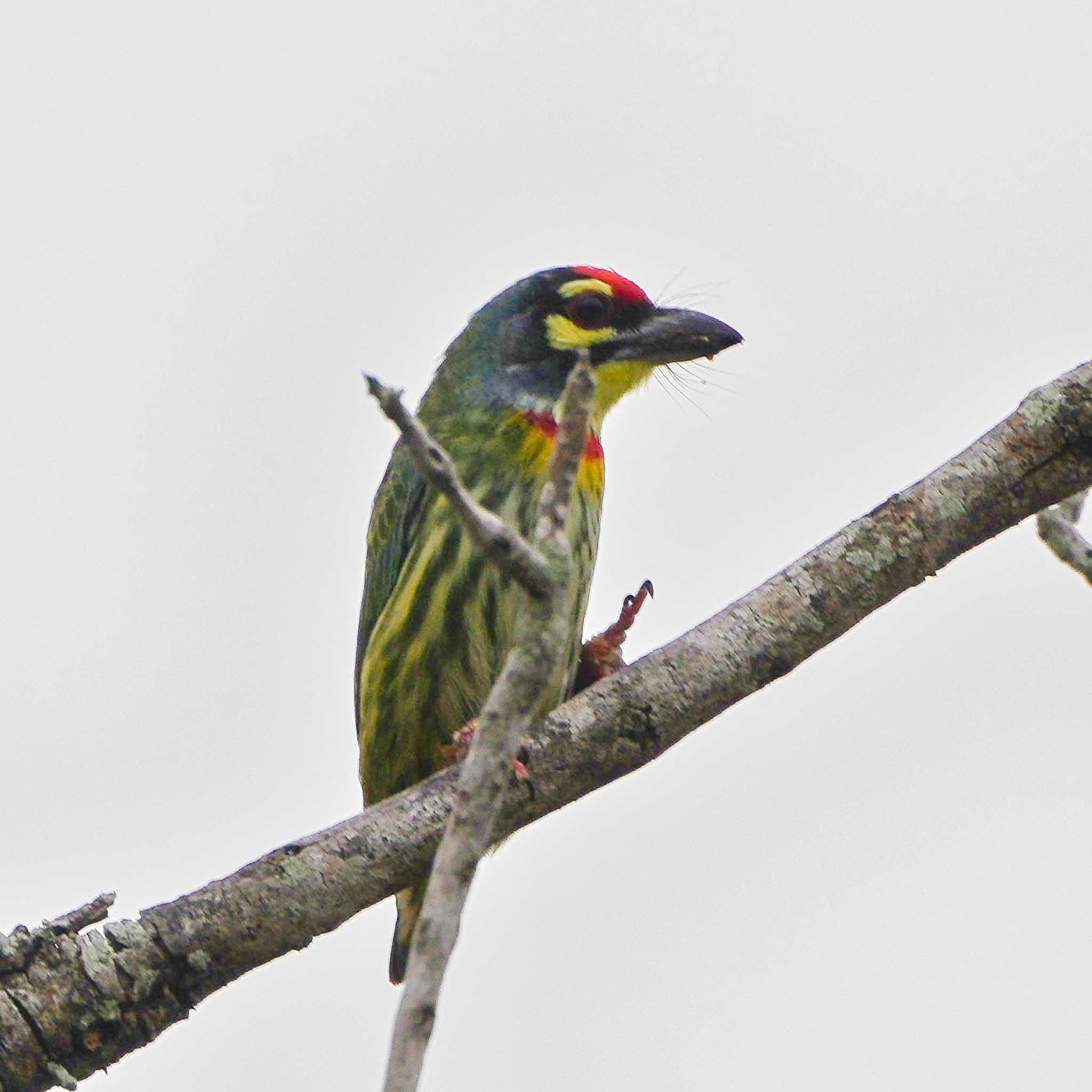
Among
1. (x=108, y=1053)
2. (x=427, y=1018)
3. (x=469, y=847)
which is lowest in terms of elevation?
(x=427, y=1018)

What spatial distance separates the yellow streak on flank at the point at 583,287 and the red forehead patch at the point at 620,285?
0.01m

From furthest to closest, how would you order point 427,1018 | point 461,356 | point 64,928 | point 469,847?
point 461,356 → point 64,928 → point 469,847 → point 427,1018

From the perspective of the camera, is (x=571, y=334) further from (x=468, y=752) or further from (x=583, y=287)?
(x=468, y=752)

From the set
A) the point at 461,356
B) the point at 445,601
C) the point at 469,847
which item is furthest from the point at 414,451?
the point at 461,356

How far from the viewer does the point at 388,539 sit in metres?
5.57

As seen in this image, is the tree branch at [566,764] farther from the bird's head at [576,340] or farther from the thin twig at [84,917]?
the bird's head at [576,340]

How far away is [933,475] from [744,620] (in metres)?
0.57

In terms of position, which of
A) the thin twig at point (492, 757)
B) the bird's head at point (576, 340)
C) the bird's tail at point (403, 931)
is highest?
the bird's head at point (576, 340)

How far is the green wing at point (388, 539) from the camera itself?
18.1ft

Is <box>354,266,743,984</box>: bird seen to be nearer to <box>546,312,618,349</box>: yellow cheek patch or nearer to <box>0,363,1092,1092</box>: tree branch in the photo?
<box>546,312,618,349</box>: yellow cheek patch

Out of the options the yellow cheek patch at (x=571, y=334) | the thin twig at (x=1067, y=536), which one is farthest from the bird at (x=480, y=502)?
the thin twig at (x=1067, y=536)

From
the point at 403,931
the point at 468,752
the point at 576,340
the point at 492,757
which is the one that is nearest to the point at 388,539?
the point at 576,340

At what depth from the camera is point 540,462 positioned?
5297mm

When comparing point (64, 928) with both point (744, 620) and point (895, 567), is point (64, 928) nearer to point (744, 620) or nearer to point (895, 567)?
point (744, 620)
